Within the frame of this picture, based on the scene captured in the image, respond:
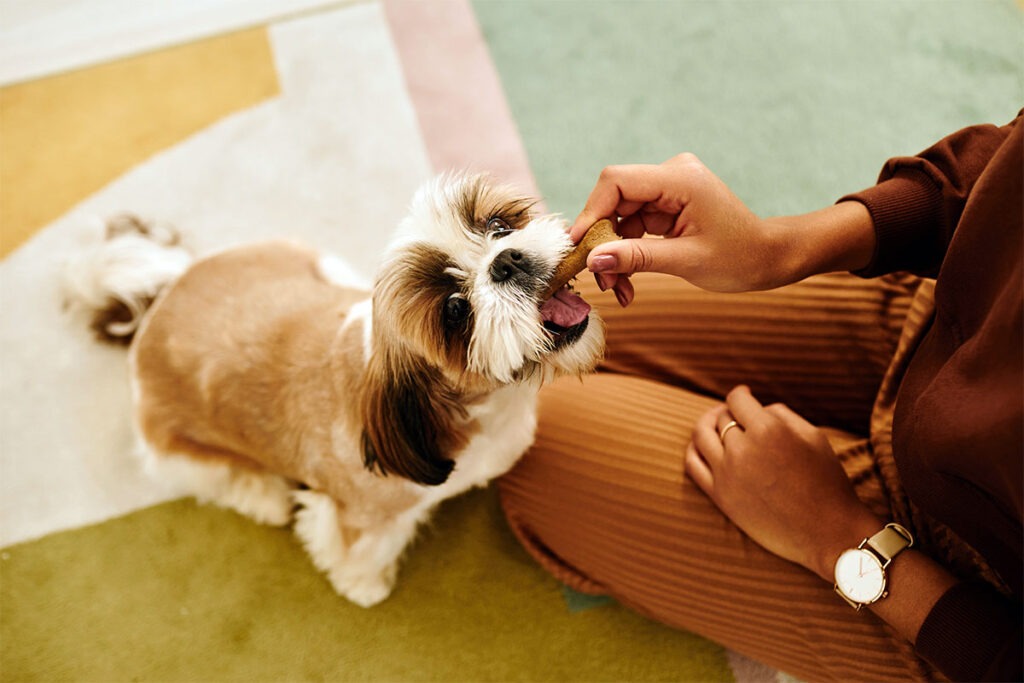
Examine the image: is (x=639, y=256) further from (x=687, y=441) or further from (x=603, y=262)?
(x=687, y=441)

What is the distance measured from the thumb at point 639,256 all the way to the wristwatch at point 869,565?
522mm

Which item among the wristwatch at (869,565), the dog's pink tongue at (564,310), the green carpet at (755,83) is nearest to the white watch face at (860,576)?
the wristwatch at (869,565)

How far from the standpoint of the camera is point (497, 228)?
1.06 m

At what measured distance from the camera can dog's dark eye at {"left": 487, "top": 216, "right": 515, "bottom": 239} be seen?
1052mm

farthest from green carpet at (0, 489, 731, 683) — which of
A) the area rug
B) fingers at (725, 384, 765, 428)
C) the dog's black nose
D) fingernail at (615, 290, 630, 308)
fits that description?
the dog's black nose

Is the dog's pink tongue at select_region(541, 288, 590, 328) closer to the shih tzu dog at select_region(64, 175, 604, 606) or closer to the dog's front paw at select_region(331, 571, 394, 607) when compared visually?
the shih tzu dog at select_region(64, 175, 604, 606)

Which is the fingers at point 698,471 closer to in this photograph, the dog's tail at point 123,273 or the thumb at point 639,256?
the thumb at point 639,256

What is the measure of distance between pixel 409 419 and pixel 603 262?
40 cm

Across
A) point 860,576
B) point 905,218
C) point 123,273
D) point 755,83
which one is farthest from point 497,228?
point 755,83

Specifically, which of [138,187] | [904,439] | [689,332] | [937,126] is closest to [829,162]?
[937,126]

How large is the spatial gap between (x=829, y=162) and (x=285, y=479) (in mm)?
1746

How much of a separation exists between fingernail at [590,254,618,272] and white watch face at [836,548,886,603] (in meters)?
0.58

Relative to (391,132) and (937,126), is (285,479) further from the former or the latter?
(937,126)

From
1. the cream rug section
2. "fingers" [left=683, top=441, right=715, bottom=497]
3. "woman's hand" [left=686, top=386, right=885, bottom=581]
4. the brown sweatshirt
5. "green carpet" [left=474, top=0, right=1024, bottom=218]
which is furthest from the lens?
"green carpet" [left=474, top=0, right=1024, bottom=218]
